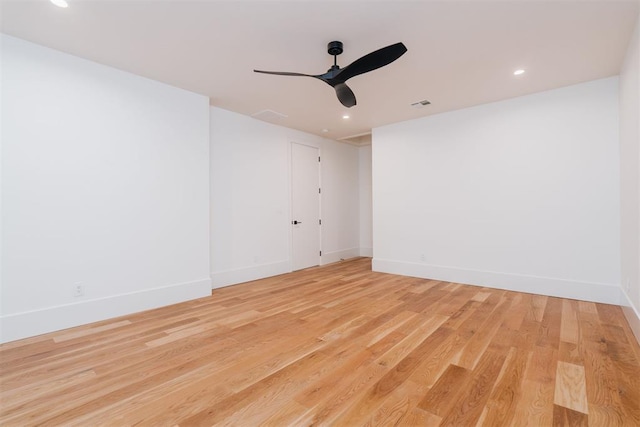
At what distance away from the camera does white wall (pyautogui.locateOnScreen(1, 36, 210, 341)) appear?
2666 millimetres

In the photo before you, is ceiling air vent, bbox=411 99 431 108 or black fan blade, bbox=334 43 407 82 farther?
ceiling air vent, bbox=411 99 431 108

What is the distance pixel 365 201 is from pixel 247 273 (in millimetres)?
3618

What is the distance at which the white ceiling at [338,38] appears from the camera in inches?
88.0

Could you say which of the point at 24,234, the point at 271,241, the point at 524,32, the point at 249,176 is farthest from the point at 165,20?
the point at 271,241

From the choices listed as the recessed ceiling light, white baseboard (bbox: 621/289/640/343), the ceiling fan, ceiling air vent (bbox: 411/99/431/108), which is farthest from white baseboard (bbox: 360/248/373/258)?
the recessed ceiling light

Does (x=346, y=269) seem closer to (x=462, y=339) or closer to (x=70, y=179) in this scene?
(x=462, y=339)

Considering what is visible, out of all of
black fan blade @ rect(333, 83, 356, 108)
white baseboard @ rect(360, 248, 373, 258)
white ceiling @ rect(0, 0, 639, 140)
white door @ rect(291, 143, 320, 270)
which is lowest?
white baseboard @ rect(360, 248, 373, 258)

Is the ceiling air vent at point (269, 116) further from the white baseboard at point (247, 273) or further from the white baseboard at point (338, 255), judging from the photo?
the white baseboard at point (338, 255)

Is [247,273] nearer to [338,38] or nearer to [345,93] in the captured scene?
[345,93]

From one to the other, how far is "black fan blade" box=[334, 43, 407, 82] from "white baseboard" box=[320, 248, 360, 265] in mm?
4307

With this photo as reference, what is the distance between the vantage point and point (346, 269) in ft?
18.6

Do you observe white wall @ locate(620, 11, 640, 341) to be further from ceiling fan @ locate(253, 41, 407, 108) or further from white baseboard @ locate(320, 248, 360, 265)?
white baseboard @ locate(320, 248, 360, 265)

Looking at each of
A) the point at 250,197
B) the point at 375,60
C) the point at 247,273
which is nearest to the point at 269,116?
the point at 250,197

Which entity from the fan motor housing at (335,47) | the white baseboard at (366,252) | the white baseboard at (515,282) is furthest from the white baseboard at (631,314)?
the white baseboard at (366,252)
